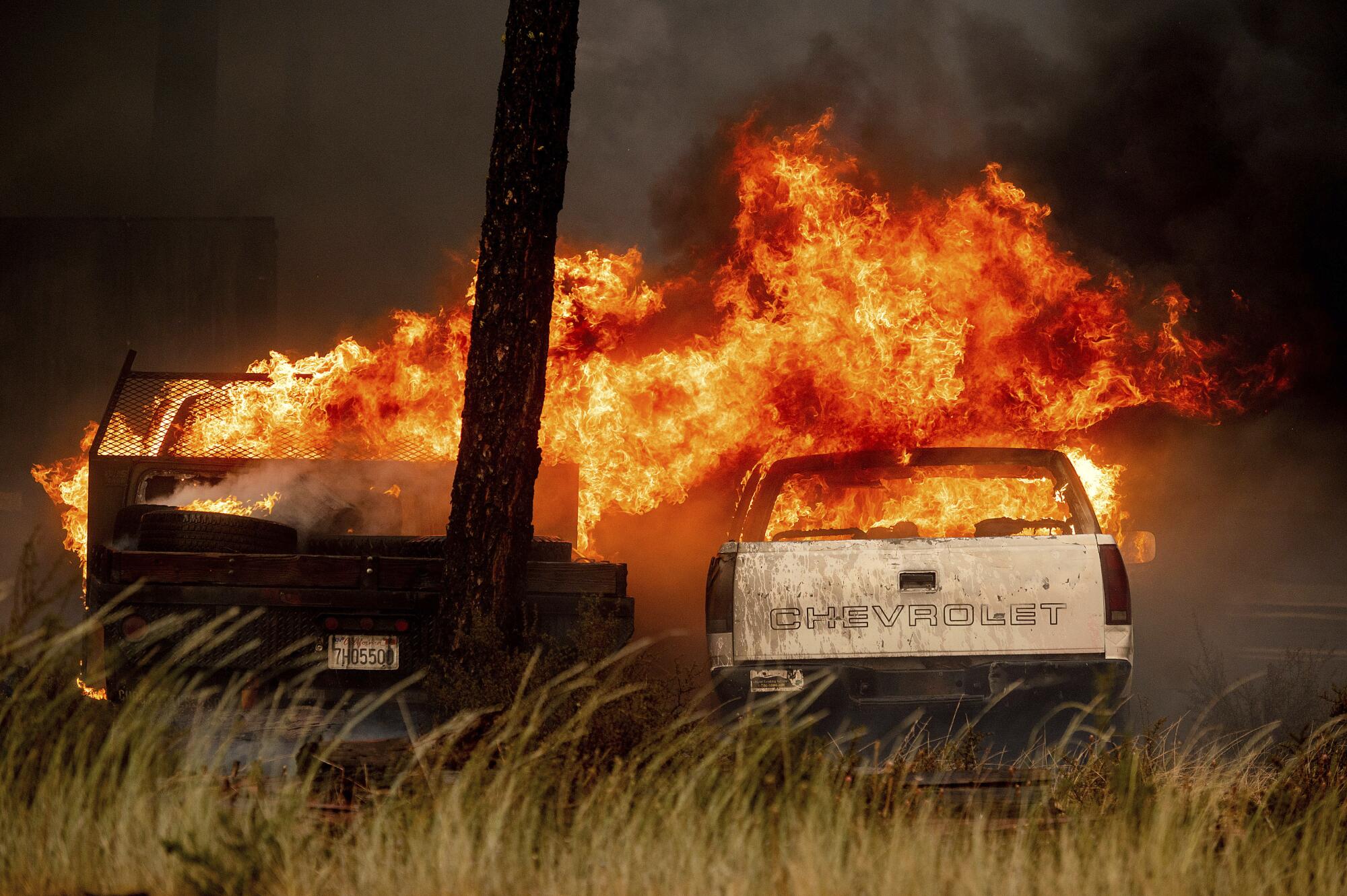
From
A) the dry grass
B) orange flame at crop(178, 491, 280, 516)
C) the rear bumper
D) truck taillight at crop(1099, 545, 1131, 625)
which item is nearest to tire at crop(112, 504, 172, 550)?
orange flame at crop(178, 491, 280, 516)

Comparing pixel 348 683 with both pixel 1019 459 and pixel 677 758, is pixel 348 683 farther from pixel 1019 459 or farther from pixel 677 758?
pixel 1019 459

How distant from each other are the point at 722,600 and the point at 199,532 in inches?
113

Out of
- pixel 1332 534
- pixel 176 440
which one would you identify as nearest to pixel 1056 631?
pixel 176 440

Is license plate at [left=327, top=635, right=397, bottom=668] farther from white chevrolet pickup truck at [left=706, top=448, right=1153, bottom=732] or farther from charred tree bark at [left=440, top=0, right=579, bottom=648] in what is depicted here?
white chevrolet pickup truck at [left=706, top=448, right=1153, bottom=732]

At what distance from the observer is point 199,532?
664cm

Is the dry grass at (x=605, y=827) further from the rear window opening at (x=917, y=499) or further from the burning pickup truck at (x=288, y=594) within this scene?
the rear window opening at (x=917, y=499)

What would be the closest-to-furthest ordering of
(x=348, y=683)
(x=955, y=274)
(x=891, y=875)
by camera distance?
(x=891, y=875) < (x=348, y=683) < (x=955, y=274)

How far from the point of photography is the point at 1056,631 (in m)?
5.88

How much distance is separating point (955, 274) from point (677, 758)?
8587mm

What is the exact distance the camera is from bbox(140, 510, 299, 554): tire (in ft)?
21.6

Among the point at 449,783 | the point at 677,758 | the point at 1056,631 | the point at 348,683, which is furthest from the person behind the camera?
the point at 348,683

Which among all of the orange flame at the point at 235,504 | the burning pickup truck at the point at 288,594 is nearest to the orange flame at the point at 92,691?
the burning pickup truck at the point at 288,594

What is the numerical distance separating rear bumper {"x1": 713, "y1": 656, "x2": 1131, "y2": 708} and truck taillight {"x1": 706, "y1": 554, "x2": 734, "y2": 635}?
20cm

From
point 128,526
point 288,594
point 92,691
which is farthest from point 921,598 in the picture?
point 92,691
